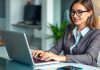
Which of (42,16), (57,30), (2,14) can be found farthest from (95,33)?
(2,14)

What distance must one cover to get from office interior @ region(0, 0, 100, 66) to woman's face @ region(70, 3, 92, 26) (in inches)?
100

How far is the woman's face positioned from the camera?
246cm

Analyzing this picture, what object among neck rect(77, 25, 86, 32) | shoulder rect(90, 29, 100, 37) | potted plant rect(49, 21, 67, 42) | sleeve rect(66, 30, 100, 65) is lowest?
potted plant rect(49, 21, 67, 42)

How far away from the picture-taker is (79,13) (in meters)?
2.46

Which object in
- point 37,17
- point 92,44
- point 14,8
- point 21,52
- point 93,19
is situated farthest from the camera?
point 14,8

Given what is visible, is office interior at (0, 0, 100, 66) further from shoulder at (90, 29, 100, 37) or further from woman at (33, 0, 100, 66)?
shoulder at (90, 29, 100, 37)

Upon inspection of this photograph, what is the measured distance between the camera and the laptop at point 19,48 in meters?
1.98

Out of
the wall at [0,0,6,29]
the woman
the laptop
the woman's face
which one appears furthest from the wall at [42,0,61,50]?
the laptop

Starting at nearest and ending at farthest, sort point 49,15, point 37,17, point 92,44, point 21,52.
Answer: point 21,52 → point 92,44 → point 49,15 → point 37,17

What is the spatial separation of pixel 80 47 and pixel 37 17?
4413 mm

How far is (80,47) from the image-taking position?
250 centimetres

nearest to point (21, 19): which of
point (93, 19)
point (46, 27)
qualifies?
point (46, 27)

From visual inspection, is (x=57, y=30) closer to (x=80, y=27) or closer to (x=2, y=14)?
(x=2, y=14)

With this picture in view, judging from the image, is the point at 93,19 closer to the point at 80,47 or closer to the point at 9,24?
the point at 80,47
